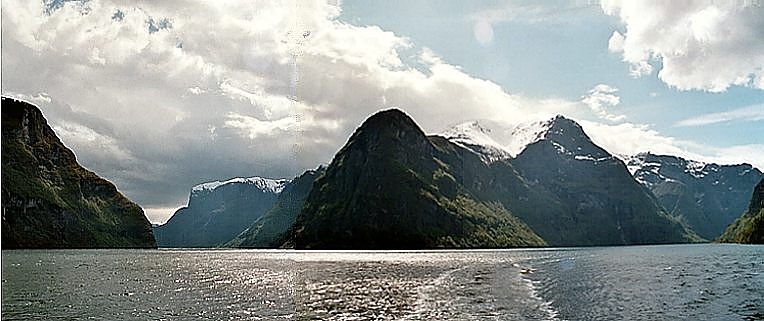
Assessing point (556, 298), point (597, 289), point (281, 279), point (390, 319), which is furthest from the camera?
point (281, 279)

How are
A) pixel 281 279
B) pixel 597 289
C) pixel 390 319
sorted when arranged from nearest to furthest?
pixel 390 319 → pixel 597 289 → pixel 281 279

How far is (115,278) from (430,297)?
6695 centimetres

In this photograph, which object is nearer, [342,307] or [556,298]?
[342,307]

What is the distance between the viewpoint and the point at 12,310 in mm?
69312

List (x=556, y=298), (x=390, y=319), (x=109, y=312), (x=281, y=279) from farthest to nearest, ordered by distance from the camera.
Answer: (x=281, y=279)
(x=556, y=298)
(x=109, y=312)
(x=390, y=319)

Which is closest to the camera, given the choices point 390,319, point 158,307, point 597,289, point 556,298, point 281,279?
point 390,319

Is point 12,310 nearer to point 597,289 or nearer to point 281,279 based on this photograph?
point 281,279

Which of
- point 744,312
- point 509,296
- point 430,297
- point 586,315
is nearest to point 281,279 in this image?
point 430,297

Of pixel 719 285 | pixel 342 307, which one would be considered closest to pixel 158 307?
pixel 342 307

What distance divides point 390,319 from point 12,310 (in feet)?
138

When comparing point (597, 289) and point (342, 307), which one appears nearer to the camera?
point (342, 307)

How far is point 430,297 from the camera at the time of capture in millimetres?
83375

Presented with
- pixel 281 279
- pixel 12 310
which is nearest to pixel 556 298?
pixel 281 279

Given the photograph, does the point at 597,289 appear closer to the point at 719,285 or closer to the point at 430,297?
the point at 719,285
